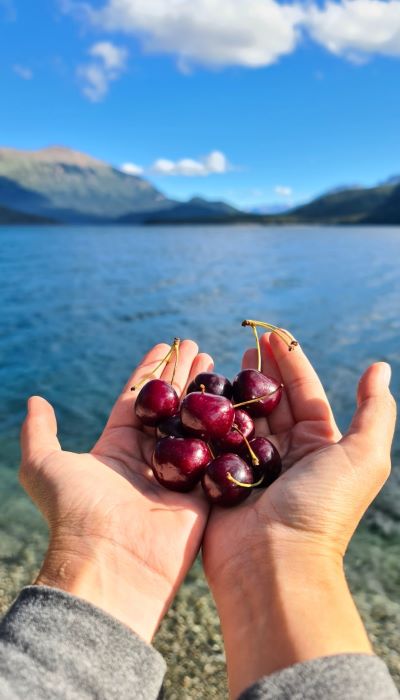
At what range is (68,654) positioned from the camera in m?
2.59

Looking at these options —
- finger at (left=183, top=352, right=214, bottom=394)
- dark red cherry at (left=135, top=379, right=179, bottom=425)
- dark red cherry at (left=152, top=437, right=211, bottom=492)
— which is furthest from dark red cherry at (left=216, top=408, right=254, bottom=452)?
finger at (left=183, top=352, right=214, bottom=394)

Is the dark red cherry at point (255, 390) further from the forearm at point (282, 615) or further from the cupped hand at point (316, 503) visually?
the forearm at point (282, 615)

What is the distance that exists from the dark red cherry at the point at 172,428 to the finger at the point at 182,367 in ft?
3.41

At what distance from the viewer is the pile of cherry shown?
3.66m

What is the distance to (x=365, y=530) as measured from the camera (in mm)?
7520

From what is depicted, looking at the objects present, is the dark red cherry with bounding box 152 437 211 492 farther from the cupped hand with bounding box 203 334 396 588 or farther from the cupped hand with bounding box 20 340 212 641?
the cupped hand with bounding box 203 334 396 588

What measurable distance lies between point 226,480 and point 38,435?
4.97 feet

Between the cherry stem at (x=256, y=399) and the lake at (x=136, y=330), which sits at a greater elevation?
the cherry stem at (x=256, y=399)

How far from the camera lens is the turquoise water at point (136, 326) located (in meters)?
11.3

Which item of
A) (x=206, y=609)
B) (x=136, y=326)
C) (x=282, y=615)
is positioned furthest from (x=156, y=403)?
(x=136, y=326)

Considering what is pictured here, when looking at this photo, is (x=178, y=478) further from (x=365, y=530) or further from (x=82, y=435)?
(x=82, y=435)

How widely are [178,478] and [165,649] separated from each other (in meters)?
2.60

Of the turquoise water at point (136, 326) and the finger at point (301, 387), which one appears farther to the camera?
the turquoise water at point (136, 326)

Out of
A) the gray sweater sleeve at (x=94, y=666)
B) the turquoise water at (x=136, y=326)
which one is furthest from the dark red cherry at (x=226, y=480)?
the turquoise water at (x=136, y=326)
